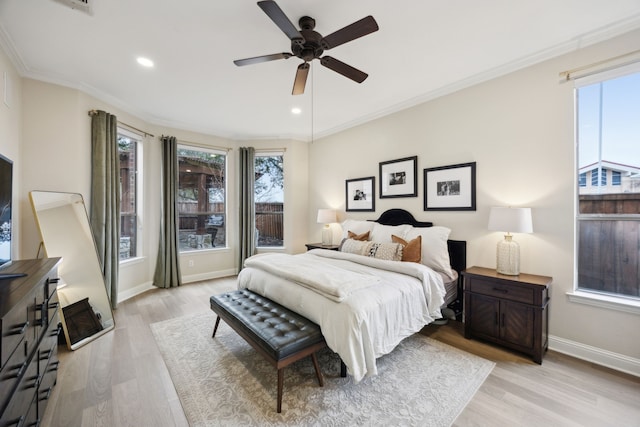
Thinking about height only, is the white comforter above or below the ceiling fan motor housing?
below

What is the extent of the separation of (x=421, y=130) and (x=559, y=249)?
6.59 ft

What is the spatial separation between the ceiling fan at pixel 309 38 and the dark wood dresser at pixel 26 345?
1.96 metres

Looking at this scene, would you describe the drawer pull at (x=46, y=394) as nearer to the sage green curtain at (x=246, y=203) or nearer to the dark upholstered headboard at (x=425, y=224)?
the sage green curtain at (x=246, y=203)

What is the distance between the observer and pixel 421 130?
350 cm

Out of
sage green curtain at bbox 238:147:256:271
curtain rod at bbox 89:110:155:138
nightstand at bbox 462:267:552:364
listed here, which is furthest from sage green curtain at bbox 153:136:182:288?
nightstand at bbox 462:267:552:364

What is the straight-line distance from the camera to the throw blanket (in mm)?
2040

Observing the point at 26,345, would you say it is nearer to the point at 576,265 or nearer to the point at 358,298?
the point at 358,298

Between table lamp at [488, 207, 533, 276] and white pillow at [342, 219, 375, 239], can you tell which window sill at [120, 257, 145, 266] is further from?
table lamp at [488, 207, 533, 276]

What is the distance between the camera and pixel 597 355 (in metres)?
2.25

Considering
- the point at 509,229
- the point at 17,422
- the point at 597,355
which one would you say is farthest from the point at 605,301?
the point at 17,422

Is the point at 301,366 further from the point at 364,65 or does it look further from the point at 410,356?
the point at 364,65

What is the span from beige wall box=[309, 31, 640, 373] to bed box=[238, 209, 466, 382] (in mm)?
385

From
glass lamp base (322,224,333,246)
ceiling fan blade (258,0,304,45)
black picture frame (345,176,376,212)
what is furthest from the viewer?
glass lamp base (322,224,333,246)

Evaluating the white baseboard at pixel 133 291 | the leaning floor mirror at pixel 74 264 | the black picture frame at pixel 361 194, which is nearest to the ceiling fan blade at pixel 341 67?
the black picture frame at pixel 361 194
